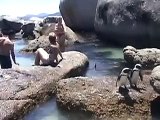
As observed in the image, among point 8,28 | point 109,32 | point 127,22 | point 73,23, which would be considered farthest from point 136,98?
point 8,28

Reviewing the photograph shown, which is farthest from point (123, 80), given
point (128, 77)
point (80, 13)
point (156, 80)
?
point (80, 13)

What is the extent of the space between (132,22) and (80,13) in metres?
9.35

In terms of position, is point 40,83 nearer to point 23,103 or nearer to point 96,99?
point 23,103

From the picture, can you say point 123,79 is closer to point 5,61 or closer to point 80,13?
point 5,61

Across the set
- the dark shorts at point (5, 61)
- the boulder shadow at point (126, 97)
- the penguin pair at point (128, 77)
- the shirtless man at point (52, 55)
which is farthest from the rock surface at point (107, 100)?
the dark shorts at point (5, 61)

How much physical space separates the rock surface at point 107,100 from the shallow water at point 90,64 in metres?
0.25

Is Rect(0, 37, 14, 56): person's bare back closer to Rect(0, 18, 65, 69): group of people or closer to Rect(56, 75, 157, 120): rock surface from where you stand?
Rect(0, 18, 65, 69): group of people

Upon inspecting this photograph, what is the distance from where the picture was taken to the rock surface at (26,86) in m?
8.43

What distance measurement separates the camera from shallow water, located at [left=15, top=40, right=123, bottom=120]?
28.4 feet

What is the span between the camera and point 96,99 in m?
8.59

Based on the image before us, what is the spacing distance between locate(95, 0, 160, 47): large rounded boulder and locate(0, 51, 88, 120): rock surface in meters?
5.43

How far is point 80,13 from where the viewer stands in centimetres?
2566

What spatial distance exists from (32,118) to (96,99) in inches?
63.3

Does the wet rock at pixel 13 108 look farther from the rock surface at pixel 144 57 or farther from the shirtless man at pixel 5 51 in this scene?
the rock surface at pixel 144 57
